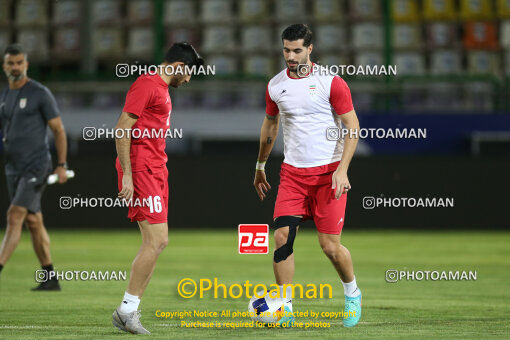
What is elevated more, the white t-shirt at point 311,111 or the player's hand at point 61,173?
the white t-shirt at point 311,111

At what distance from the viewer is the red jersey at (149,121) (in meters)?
7.27

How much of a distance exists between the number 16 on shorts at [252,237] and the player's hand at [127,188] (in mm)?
1330

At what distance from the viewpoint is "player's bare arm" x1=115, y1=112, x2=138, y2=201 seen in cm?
714

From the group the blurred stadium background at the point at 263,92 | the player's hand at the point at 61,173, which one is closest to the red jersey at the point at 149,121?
the player's hand at the point at 61,173

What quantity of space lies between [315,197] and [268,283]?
3.44m

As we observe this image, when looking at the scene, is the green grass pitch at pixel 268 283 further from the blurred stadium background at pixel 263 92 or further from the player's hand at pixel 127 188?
the player's hand at pixel 127 188

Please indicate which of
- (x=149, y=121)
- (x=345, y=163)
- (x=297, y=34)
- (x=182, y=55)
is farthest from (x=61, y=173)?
(x=345, y=163)

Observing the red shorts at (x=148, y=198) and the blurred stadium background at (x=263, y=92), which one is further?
the blurred stadium background at (x=263, y=92)

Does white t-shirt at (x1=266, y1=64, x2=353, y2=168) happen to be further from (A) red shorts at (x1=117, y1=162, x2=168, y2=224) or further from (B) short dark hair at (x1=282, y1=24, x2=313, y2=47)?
(A) red shorts at (x1=117, y1=162, x2=168, y2=224)

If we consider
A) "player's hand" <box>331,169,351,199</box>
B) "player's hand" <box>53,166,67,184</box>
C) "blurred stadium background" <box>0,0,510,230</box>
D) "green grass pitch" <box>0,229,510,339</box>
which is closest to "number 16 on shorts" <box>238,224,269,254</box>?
"green grass pitch" <box>0,229,510,339</box>

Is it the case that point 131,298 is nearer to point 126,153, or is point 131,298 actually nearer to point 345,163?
point 126,153

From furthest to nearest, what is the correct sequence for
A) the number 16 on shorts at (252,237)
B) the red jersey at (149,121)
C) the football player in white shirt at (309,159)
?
1. the number 16 on shorts at (252,237)
2. the football player in white shirt at (309,159)
3. the red jersey at (149,121)

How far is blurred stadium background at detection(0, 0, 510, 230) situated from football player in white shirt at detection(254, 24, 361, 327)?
33.5 ft

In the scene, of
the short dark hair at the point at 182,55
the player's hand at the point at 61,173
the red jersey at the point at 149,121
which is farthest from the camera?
the player's hand at the point at 61,173
